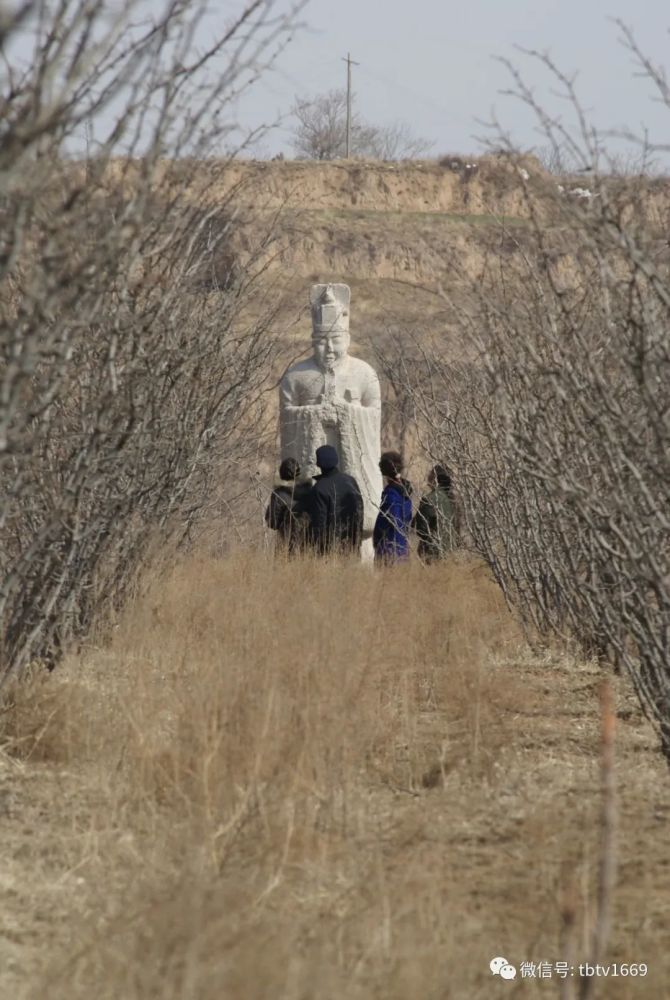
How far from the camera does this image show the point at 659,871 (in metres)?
3.79

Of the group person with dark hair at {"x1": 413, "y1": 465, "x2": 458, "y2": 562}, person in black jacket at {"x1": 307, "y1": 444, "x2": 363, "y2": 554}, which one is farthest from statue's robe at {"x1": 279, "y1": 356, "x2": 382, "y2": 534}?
person in black jacket at {"x1": 307, "y1": 444, "x2": 363, "y2": 554}

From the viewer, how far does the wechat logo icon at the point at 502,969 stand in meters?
2.97

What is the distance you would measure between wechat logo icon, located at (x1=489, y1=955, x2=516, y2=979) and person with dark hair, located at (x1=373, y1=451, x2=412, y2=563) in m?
6.89

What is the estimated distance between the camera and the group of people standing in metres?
9.70

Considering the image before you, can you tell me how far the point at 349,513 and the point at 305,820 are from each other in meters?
6.28

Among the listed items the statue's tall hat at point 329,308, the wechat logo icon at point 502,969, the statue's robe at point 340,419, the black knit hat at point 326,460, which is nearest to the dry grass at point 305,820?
the wechat logo icon at point 502,969

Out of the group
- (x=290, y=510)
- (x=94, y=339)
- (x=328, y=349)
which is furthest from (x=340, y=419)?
(x=94, y=339)

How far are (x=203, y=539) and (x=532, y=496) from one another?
413 centimetres

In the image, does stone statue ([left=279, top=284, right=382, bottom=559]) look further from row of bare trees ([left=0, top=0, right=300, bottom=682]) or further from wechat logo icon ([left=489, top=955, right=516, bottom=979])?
wechat logo icon ([left=489, top=955, right=516, bottom=979])

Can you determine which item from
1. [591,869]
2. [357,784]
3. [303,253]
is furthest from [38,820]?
[303,253]

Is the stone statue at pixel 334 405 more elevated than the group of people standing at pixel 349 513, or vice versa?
the stone statue at pixel 334 405

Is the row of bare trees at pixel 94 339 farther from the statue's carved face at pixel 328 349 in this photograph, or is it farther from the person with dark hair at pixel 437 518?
the statue's carved face at pixel 328 349

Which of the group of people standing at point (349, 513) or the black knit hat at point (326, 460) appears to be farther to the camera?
the black knit hat at point (326, 460)

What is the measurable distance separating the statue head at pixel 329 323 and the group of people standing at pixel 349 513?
2.48 metres
